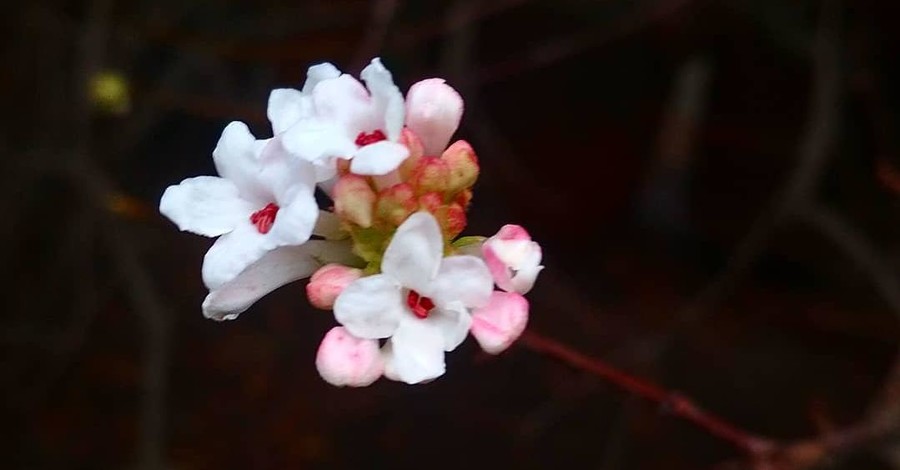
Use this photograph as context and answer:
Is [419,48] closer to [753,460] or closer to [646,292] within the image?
[646,292]

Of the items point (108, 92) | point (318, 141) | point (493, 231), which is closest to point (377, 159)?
point (318, 141)

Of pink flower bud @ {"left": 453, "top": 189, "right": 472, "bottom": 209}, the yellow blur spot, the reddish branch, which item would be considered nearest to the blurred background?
the yellow blur spot

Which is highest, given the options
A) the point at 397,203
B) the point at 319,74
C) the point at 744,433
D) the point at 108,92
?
the point at 319,74

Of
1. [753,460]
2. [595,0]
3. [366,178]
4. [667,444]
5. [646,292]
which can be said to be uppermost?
[366,178]

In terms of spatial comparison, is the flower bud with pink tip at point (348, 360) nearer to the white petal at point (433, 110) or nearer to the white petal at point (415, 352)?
the white petal at point (415, 352)

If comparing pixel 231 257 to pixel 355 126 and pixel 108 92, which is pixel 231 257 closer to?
pixel 355 126

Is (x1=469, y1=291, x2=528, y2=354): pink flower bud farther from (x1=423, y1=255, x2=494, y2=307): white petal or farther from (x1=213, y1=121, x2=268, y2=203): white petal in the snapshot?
(x1=213, y1=121, x2=268, y2=203): white petal

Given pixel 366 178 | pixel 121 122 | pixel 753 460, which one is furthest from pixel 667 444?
pixel 366 178
